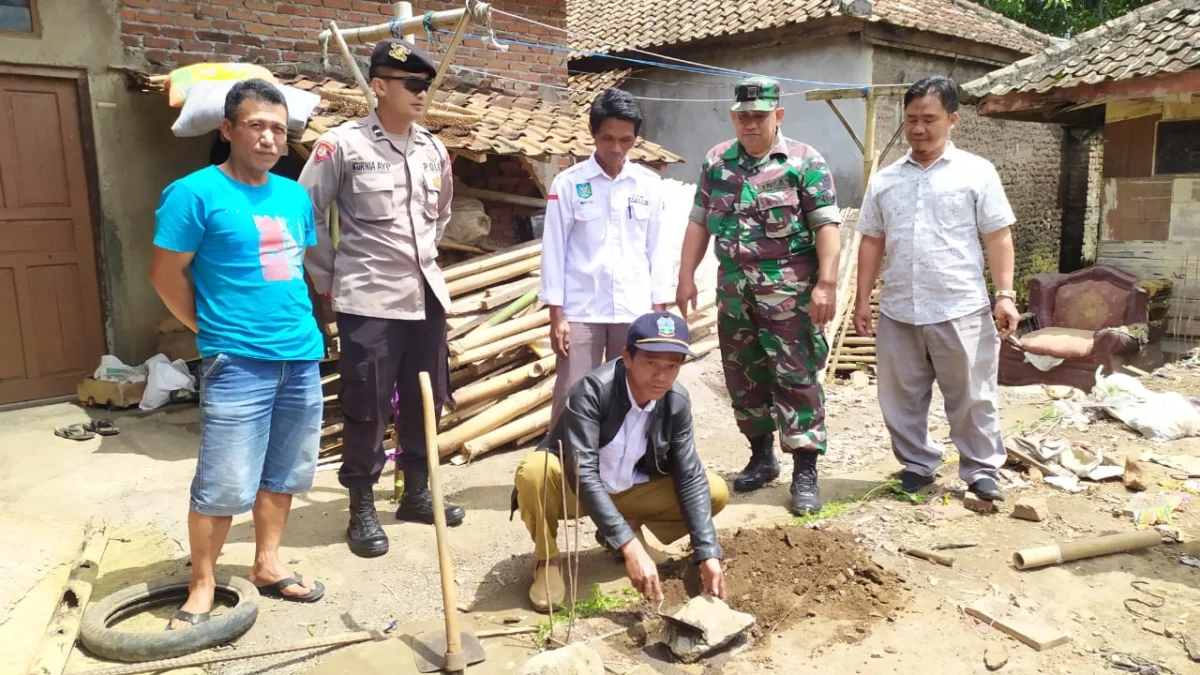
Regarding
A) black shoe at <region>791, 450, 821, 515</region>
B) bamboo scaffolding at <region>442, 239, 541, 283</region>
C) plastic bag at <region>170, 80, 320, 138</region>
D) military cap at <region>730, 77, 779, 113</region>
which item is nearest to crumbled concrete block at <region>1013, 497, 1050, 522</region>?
black shoe at <region>791, 450, 821, 515</region>

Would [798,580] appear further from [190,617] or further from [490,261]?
[490,261]

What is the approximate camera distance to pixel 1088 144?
578 inches

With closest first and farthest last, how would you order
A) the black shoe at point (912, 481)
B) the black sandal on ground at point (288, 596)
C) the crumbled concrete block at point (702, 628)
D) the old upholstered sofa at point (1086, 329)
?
the crumbled concrete block at point (702, 628)
the black sandal on ground at point (288, 596)
the black shoe at point (912, 481)
the old upholstered sofa at point (1086, 329)

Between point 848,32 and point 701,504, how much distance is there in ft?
32.9

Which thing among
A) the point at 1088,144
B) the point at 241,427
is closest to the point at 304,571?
the point at 241,427

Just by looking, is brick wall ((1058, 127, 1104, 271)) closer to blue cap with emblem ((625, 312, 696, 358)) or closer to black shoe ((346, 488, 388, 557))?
blue cap with emblem ((625, 312, 696, 358))

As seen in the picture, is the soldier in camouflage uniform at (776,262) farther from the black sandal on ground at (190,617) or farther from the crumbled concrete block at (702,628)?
the black sandal on ground at (190,617)

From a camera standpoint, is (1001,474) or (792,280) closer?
(792,280)

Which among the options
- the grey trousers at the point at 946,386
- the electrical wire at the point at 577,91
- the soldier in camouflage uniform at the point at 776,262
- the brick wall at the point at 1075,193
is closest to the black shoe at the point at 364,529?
the soldier in camouflage uniform at the point at 776,262

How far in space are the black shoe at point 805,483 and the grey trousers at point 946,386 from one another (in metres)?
0.51

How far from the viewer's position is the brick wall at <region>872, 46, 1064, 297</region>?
1163cm

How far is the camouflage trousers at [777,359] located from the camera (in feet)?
12.7

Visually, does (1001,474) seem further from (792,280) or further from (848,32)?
(848,32)

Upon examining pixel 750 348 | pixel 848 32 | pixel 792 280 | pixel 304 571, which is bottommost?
pixel 304 571
